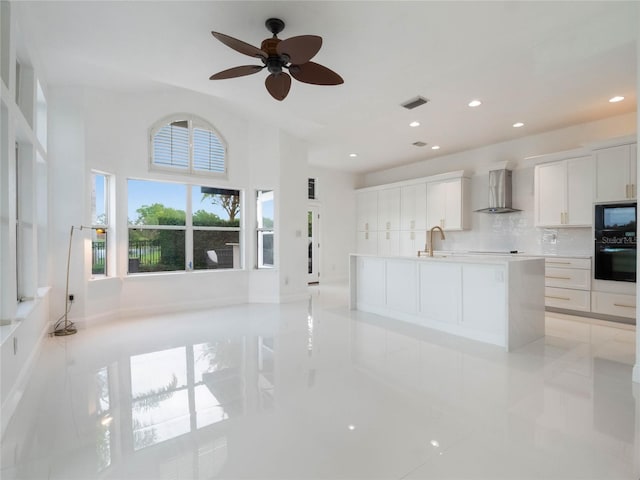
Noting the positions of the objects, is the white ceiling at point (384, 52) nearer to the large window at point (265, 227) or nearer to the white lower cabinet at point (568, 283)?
the large window at point (265, 227)

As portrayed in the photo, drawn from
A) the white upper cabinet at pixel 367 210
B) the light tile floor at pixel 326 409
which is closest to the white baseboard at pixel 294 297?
the light tile floor at pixel 326 409

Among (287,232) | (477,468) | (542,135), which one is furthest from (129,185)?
(542,135)

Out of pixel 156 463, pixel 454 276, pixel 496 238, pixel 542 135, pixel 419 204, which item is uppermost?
pixel 542 135

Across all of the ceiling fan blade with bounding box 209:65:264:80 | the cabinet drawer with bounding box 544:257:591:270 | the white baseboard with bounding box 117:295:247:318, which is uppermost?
the ceiling fan blade with bounding box 209:65:264:80

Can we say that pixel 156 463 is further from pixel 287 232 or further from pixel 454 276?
pixel 287 232

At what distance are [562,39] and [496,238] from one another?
4.07 metres

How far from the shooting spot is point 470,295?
3.88 meters

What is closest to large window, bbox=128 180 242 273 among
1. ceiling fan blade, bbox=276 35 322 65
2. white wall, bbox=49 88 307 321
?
white wall, bbox=49 88 307 321

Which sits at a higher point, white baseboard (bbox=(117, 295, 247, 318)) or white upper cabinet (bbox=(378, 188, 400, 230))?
white upper cabinet (bbox=(378, 188, 400, 230))

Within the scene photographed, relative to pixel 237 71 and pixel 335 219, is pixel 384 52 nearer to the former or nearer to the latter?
pixel 237 71

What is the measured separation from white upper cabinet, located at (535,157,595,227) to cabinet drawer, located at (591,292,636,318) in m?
1.12

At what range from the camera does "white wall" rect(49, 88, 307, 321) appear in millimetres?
4320

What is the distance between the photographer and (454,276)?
4.04 m

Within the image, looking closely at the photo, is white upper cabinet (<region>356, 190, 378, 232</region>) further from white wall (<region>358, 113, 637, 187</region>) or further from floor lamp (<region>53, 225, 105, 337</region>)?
floor lamp (<region>53, 225, 105, 337</region>)
